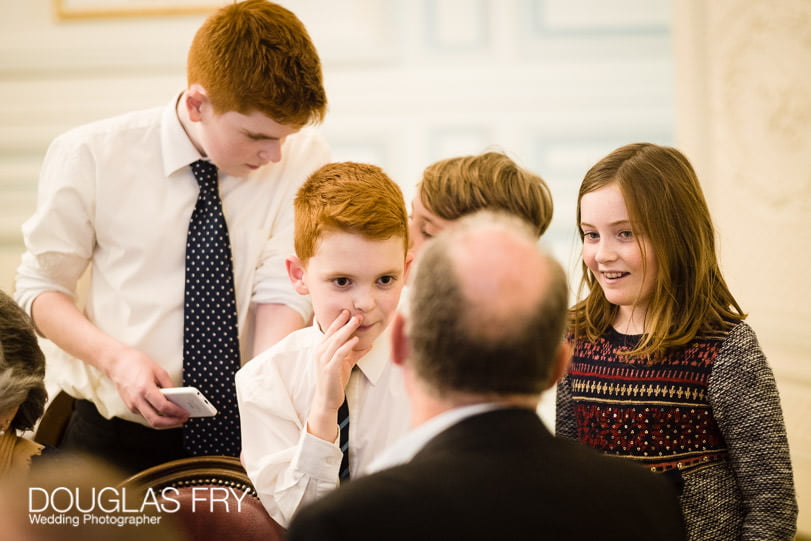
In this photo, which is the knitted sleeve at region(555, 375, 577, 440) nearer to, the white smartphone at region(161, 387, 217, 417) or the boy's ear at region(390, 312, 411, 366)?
the white smartphone at region(161, 387, 217, 417)

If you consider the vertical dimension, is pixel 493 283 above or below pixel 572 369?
above

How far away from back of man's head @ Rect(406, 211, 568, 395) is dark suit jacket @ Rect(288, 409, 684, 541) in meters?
0.06

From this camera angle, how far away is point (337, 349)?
1599mm

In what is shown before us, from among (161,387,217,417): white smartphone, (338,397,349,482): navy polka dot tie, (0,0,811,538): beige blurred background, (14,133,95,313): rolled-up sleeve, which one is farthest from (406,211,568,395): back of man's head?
(0,0,811,538): beige blurred background

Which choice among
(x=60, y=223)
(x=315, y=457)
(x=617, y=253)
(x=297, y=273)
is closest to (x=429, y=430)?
(x=315, y=457)

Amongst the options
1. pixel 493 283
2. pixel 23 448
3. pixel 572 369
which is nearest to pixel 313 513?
pixel 493 283

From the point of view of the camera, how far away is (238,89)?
1.97m

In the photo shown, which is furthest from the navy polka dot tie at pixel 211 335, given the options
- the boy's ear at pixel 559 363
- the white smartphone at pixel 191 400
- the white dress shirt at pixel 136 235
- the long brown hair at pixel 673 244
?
the boy's ear at pixel 559 363

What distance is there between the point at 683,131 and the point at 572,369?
1.60 m

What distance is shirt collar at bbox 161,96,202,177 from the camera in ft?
7.12

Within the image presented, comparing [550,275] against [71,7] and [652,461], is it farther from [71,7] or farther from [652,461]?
[71,7]

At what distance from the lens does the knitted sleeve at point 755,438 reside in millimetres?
1639

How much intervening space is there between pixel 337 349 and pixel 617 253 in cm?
68

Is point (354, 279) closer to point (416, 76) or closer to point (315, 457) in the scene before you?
A: point (315, 457)
